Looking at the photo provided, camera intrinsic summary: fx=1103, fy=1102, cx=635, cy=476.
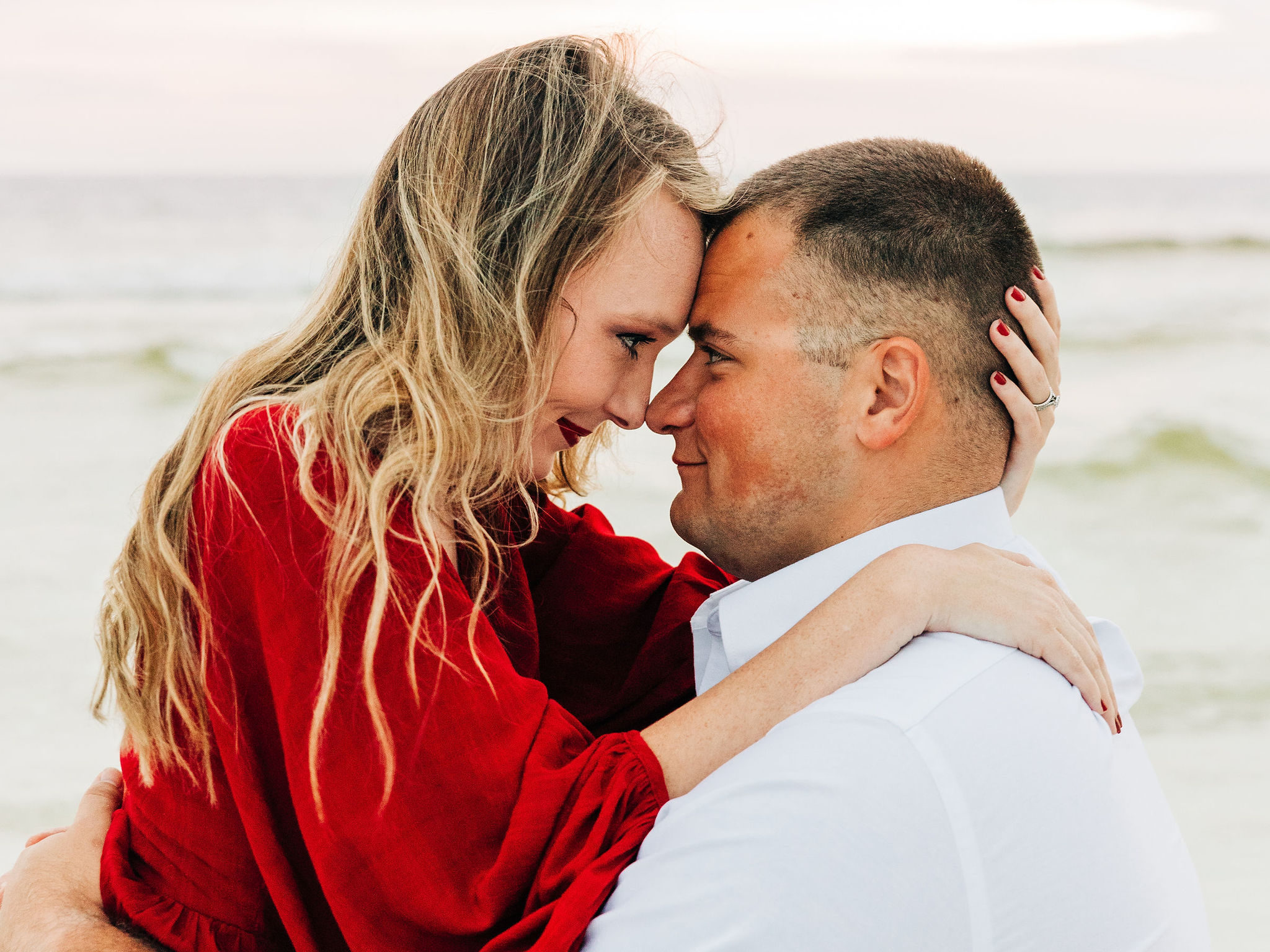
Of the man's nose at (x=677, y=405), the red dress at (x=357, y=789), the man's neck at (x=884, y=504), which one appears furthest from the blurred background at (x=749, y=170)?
the red dress at (x=357, y=789)

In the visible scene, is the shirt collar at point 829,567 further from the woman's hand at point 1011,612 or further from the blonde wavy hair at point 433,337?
the blonde wavy hair at point 433,337

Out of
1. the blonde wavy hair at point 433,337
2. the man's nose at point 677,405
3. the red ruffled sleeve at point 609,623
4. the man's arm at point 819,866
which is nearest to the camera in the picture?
the man's arm at point 819,866

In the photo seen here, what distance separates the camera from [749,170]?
18.3 ft

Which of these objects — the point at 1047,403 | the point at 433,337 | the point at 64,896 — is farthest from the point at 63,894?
the point at 1047,403

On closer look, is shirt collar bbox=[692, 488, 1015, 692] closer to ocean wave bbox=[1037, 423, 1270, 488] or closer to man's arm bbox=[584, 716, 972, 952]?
man's arm bbox=[584, 716, 972, 952]

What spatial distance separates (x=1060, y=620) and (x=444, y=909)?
3.44ft

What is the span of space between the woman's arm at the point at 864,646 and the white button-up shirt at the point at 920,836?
0.04 m

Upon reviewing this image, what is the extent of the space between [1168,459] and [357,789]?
1048 centimetres

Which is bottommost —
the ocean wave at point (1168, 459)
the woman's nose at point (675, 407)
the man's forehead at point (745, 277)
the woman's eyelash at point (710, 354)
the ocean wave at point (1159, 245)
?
the ocean wave at point (1168, 459)

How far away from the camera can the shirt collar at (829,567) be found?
6.70 feet

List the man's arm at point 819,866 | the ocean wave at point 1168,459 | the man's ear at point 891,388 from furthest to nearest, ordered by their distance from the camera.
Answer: the ocean wave at point 1168,459 < the man's ear at point 891,388 < the man's arm at point 819,866

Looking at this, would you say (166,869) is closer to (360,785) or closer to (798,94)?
(360,785)

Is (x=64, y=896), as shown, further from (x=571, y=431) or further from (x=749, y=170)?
(x=749, y=170)

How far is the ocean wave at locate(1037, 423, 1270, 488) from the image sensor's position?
10.3 metres
